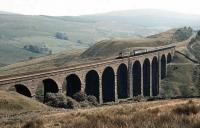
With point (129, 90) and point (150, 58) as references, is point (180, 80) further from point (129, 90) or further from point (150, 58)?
point (129, 90)

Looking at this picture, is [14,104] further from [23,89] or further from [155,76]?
[155,76]

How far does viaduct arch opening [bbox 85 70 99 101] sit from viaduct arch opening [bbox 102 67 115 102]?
5.87 metres

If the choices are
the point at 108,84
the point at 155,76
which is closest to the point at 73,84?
the point at 108,84

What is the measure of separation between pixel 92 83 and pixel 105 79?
728cm

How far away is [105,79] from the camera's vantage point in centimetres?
8875

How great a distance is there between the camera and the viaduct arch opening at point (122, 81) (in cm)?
9612

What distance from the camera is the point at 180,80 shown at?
13000cm

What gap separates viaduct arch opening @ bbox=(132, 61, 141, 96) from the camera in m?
A: 104

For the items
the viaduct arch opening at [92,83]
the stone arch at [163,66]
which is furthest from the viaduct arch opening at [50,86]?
the stone arch at [163,66]

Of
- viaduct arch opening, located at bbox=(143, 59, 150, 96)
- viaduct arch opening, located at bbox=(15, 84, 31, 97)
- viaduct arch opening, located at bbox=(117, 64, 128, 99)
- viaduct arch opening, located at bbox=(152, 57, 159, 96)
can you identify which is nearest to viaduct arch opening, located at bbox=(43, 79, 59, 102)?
viaduct arch opening, located at bbox=(15, 84, 31, 97)

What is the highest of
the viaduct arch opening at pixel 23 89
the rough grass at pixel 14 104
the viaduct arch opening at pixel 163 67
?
the viaduct arch opening at pixel 163 67

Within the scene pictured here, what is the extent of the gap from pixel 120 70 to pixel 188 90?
3278cm

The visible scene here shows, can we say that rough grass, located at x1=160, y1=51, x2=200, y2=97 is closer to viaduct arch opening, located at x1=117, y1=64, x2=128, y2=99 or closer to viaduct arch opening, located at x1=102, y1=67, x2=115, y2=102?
viaduct arch opening, located at x1=117, y1=64, x2=128, y2=99

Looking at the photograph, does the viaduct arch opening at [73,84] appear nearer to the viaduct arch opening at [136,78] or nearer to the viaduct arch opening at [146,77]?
the viaduct arch opening at [136,78]
